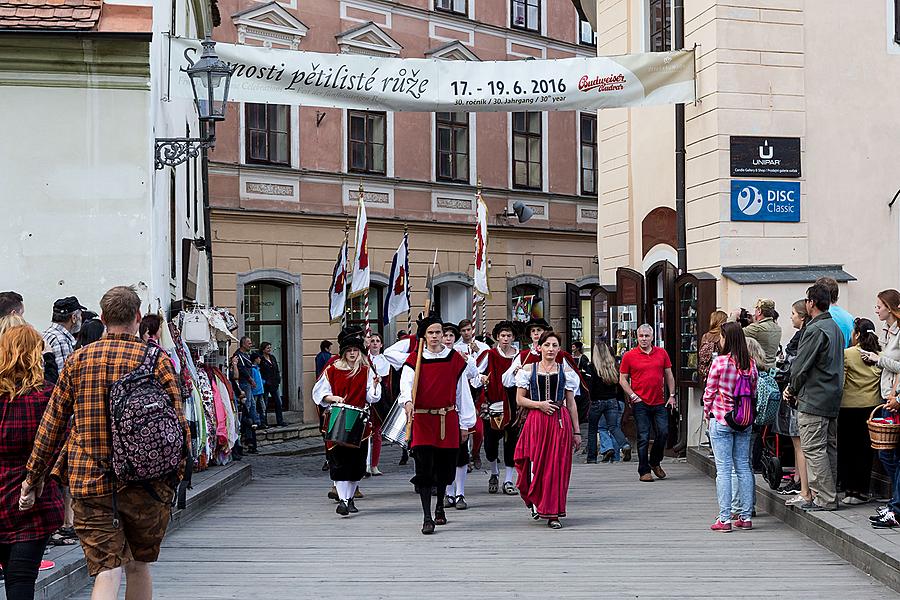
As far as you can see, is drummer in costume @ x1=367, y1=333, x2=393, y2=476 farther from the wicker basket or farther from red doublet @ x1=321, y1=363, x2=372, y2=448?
the wicker basket

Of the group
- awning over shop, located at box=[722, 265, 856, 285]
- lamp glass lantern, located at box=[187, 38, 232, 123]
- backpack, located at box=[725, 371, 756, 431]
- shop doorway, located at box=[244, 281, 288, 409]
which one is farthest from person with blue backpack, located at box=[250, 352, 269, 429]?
backpack, located at box=[725, 371, 756, 431]

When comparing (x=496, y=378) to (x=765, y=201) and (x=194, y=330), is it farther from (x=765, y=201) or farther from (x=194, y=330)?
(x=765, y=201)

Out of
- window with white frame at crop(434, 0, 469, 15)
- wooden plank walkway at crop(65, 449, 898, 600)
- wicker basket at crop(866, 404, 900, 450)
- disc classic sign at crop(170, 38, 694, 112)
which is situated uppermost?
window with white frame at crop(434, 0, 469, 15)

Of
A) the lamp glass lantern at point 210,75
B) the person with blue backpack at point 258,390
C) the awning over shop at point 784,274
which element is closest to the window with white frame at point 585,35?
the person with blue backpack at point 258,390

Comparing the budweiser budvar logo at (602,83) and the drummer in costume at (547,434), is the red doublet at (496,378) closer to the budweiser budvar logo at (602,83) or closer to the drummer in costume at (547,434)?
the drummer in costume at (547,434)

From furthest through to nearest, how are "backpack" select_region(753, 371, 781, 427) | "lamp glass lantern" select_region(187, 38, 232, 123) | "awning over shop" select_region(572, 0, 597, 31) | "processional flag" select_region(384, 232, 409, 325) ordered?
"processional flag" select_region(384, 232, 409, 325), "awning over shop" select_region(572, 0, 597, 31), "lamp glass lantern" select_region(187, 38, 232, 123), "backpack" select_region(753, 371, 781, 427)

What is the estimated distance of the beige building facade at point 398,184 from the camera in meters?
24.0

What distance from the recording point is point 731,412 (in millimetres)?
10320

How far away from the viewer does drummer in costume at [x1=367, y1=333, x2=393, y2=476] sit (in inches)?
577

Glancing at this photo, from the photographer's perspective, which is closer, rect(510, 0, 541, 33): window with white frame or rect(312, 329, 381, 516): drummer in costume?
rect(312, 329, 381, 516): drummer in costume

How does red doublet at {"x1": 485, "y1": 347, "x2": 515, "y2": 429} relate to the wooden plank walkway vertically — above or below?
above

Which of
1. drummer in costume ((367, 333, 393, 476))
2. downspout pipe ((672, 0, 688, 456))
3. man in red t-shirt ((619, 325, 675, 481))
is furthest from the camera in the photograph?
downspout pipe ((672, 0, 688, 456))

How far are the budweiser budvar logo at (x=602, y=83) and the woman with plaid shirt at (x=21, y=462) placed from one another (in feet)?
31.5

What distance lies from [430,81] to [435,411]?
16.8ft
